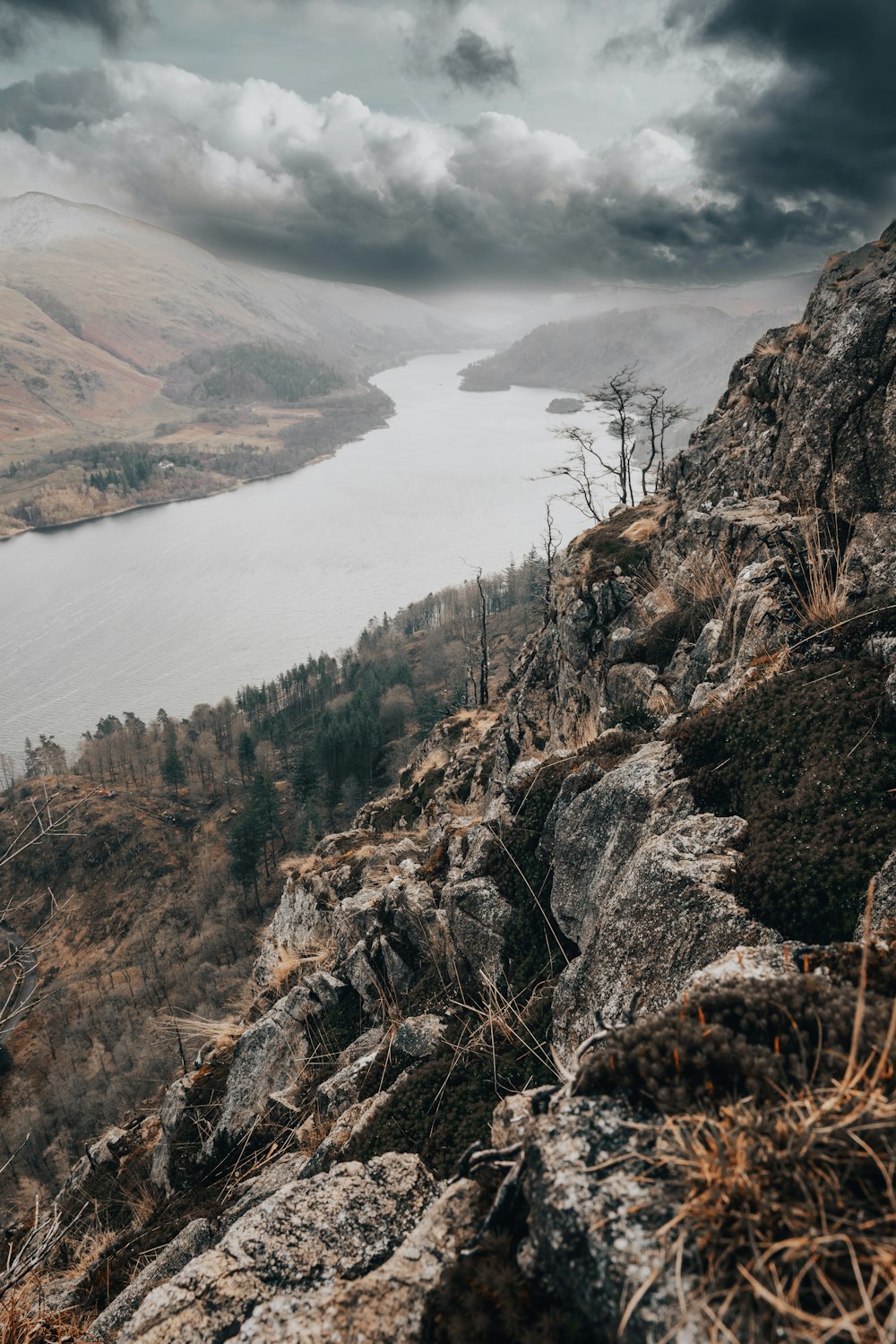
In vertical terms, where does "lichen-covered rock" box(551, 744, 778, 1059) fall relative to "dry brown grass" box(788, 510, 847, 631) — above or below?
below

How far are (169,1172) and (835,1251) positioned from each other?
35.0ft

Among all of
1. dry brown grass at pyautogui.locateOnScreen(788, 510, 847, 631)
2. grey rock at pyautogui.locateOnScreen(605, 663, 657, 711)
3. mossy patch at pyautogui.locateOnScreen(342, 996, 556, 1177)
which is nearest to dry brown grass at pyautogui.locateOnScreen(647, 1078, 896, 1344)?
mossy patch at pyautogui.locateOnScreen(342, 996, 556, 1177)

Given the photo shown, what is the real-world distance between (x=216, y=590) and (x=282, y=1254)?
154 m

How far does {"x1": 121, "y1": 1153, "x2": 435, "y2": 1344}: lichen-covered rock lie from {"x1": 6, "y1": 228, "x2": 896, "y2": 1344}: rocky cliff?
0.02 meters

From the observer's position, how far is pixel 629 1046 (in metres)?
3.11

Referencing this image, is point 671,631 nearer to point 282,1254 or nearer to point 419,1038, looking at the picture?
point 419,1038

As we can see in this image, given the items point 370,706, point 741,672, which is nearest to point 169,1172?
point 741,672

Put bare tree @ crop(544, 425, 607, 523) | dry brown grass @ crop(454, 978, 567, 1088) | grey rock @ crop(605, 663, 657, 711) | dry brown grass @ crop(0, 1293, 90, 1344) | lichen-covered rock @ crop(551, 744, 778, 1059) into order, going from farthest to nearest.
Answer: bare tree @ crop(544, 425, 607, 523) → grey rock @ crop(605, 663, 657, 711) → dry brown grass @ crop(454, 978, 567, 1088) → lichen-covered rock @ crop(551, 744, 778, 1059) → dry brown grass @ crop(0, 1293, 90, 1344)

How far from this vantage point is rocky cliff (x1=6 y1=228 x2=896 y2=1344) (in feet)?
7.50

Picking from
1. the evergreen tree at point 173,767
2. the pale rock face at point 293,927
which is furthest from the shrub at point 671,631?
the evergreen tree at point 173,767

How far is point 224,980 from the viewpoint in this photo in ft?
206

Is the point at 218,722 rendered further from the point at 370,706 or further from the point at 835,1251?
the point at 835,1251

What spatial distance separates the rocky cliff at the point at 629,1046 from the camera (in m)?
2.29

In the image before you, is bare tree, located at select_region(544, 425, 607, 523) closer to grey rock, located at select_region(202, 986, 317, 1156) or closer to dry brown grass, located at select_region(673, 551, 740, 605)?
dry brown grass, located at select_region(673, 551, 740, 605)
